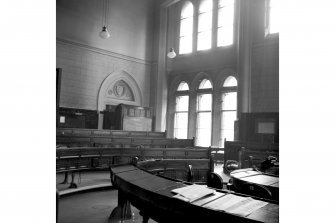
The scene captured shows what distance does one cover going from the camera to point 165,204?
2057 mm

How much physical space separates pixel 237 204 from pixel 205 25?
38.9ft

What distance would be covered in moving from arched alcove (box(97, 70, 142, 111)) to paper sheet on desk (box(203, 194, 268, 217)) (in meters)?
10.4

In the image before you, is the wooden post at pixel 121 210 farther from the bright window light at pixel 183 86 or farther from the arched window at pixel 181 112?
the bright window light at pixel 183 86

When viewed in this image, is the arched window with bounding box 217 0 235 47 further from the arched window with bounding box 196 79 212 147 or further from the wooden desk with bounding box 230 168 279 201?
the wooden desk with bounding box 230 168 279 201

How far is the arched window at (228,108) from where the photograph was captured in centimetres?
1160

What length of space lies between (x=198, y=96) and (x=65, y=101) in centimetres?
573

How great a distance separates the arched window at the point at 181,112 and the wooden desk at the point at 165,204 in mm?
10086

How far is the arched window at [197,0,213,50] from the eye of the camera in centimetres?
1248

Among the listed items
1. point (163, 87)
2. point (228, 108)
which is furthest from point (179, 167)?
point (163, 87)

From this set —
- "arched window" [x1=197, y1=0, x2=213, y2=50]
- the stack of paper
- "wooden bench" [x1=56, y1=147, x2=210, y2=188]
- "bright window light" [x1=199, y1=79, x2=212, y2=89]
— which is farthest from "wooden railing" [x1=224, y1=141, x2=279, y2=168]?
"arched window" [x1=197, y1=0, x2=213, y2=50]

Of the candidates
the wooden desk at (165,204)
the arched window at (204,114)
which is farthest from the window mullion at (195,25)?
the wooden desk at (165,204)
